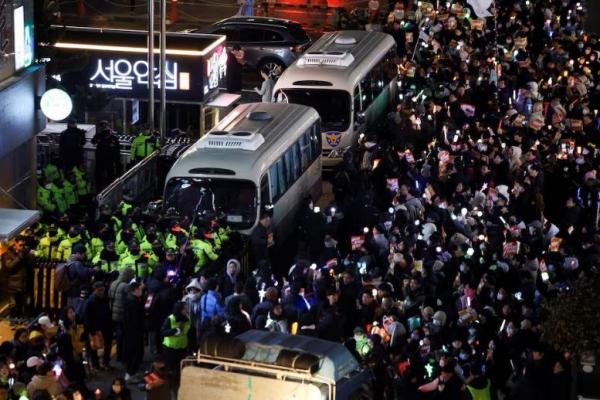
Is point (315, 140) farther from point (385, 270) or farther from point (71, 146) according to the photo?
point (385, 270)

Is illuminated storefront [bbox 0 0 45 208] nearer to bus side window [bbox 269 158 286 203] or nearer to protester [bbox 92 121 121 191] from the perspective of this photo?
protester [bbox 92 121 121 191]

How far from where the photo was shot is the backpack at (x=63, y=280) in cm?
2334

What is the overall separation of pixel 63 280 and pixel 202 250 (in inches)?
87.8

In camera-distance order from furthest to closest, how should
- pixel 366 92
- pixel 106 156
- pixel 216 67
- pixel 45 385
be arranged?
pixel 366 92 → pixel 216 67 → pixel 106 156 → pixel 45 385

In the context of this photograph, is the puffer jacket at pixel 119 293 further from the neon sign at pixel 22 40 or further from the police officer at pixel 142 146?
the police officer at pixel 142 146

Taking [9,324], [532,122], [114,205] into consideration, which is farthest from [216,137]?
[532,122]

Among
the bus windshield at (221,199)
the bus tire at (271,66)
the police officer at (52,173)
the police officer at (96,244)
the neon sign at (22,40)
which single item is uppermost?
the neon sign at (22,40)

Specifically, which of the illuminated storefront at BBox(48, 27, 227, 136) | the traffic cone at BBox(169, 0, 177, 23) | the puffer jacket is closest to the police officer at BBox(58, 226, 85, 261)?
the puffer jacket

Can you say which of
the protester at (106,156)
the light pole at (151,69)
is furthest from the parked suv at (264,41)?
the protester at (106,156)

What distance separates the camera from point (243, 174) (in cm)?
2667

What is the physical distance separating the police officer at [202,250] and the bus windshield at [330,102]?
27.2 feet

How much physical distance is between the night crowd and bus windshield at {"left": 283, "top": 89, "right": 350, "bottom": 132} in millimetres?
744

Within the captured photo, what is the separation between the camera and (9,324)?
24.1m

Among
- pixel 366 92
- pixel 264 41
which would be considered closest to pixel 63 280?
pixel 366 92
